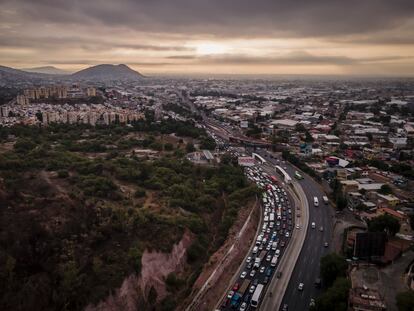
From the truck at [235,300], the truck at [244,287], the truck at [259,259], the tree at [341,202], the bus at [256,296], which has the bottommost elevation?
the truck at [235,300]

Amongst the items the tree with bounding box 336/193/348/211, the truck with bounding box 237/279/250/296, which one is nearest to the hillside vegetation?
the truck with bounding box 237/279/250/296

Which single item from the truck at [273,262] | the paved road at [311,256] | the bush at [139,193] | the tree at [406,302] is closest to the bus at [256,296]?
the paved road at [311,256]

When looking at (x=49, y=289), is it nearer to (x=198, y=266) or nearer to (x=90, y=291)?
(x=90, y=291)

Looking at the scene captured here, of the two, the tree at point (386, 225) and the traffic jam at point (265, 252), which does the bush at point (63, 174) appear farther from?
the tree at point (386, 225)

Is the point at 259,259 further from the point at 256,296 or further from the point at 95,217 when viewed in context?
the point at 95,217

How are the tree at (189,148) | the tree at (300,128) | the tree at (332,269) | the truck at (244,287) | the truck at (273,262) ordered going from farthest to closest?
the tree at (300,128) < the tree at (189,148) < the truck at (273,262) < the tree at (332,269) < the truck at (244,287)

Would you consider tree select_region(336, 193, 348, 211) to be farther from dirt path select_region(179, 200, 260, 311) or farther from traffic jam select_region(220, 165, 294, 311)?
dirt path select_region(179, 200, 260, 311)

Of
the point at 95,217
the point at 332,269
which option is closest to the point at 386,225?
the point at 332,269

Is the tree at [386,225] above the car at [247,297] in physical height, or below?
above
